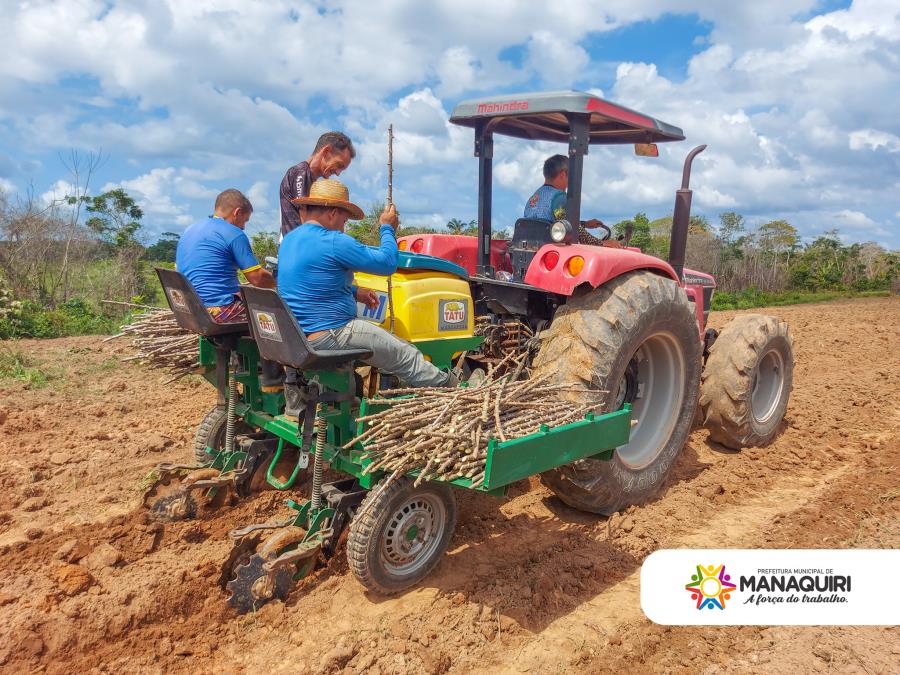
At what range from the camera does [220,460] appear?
13.1 feet

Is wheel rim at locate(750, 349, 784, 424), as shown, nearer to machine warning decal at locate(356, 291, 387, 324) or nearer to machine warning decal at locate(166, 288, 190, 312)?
machine warning decal at locate(356, 291, 387, 324)

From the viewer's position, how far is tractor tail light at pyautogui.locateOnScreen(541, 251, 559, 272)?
12.6 feet

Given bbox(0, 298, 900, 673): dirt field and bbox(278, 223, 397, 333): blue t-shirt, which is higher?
bbox(278, 223, 397, 333): blue t-shirt

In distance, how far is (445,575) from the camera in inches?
132

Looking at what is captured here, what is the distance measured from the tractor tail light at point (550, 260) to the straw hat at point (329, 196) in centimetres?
123

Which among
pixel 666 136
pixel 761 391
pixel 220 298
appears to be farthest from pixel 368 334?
pixel 761 391

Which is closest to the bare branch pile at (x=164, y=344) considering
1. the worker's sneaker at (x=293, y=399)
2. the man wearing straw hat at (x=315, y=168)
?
the man wearing straw hat at (x=315, y=168)

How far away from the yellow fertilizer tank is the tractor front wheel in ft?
2.96

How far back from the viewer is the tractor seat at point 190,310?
358 centimetres

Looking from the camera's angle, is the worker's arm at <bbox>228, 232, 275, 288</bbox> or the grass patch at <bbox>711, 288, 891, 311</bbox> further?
the grass patch at <bbox>711, 288, 891, 311</bbox>

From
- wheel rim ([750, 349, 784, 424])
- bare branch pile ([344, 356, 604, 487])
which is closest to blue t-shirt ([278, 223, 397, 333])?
bare branch pile ([344, 356, 604, 487])

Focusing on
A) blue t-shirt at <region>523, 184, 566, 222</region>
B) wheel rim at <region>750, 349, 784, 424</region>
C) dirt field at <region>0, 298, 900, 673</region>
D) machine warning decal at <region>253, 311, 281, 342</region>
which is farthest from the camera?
wheel rim at <region>750, 349, 784, 424</region>

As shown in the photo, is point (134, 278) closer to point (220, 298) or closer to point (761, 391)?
point (220, 298)

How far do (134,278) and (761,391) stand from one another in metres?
11.4
